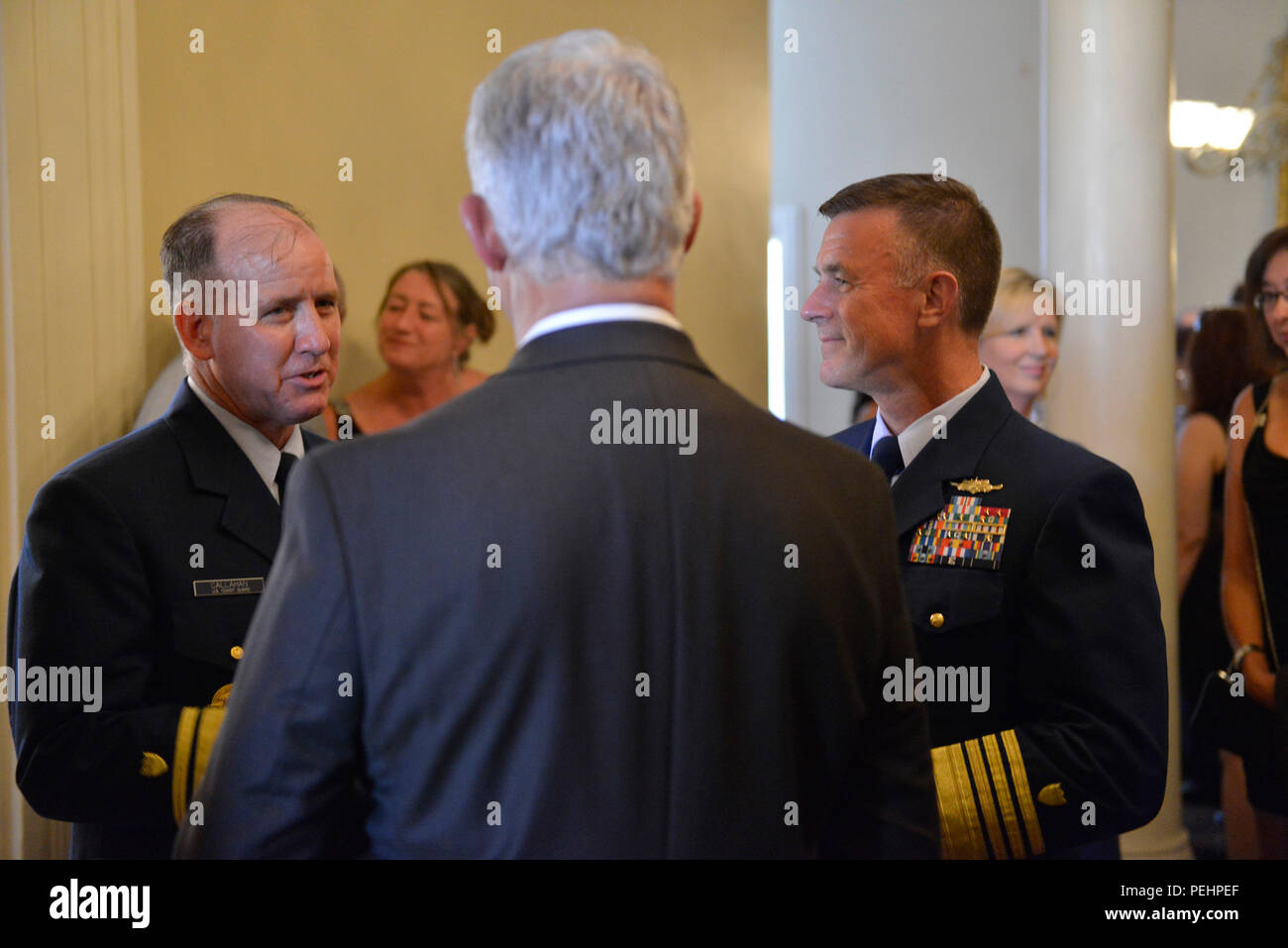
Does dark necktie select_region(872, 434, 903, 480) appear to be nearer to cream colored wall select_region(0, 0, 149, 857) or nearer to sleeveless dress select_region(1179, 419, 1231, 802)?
cream colored wall select_region(0, 0, 149, 857)

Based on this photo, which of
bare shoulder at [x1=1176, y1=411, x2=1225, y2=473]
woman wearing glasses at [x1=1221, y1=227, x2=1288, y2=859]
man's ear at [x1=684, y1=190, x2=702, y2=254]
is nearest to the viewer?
man's ear at [x1=684, y1=190, x2=702, y2=254]

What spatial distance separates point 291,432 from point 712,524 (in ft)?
3.78

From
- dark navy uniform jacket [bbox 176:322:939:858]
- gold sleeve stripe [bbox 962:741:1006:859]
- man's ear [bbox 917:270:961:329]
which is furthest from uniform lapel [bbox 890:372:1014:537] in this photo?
dark navy uniform jacket [bbox 176:322:939:858]

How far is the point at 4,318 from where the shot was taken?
2.28m

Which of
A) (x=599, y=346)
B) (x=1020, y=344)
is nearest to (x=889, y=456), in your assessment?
(x=599, y=346)

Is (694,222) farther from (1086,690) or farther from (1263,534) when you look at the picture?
(1263,534)

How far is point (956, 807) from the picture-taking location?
161 cm

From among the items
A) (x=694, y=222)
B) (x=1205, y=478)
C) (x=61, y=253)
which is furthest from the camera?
(x=1205, y=478)

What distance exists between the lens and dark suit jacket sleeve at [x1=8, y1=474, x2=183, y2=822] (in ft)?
5.33

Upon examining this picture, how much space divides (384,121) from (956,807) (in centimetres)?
243

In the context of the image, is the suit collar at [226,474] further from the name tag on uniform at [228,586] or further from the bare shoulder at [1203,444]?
the bare shoulder at [1203,444]

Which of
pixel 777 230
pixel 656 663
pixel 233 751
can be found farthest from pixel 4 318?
pixel 777 230

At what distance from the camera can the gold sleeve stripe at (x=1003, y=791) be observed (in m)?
1.60
